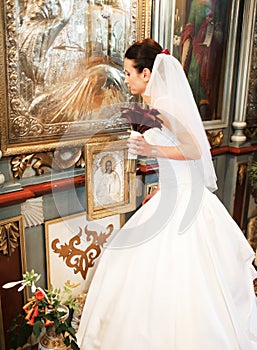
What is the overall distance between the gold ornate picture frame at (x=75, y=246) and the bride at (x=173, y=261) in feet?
0.68

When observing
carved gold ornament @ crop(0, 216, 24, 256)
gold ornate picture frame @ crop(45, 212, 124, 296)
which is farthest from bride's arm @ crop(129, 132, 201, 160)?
carved gold ornament @ crop(0, 216, 24, 256)

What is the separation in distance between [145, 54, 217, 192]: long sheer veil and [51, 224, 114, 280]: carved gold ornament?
0.84 metres

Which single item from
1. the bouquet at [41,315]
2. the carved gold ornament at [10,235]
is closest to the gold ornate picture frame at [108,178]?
the carved gold ornament at [10,235]

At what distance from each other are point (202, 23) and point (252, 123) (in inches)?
37.7

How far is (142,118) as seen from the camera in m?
1.92

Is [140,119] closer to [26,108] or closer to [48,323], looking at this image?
[26,108]

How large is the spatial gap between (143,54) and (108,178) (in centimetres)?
71

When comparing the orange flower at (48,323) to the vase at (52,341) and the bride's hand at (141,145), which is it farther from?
the bride's hand at (141,145)

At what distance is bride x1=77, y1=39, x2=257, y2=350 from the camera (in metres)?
1.76

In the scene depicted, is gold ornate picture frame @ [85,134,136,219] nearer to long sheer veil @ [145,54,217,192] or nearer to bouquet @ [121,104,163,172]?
bouquet @ [121,104,163,172]

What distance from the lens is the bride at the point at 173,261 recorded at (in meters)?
1.76

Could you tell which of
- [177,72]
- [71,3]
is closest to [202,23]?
[177,72]

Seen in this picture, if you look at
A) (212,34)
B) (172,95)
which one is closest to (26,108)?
(172,95)

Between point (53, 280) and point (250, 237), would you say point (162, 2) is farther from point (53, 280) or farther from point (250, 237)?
point (250, 237)
